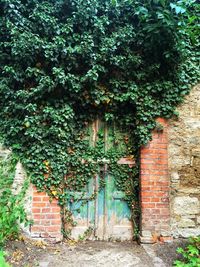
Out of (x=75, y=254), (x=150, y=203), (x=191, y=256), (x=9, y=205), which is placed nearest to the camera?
(x=191, y=256)

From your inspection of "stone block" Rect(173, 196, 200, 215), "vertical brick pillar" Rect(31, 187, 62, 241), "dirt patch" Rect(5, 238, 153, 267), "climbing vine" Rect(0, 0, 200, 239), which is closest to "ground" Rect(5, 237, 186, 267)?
"dirt patch" Rect(5, 238, 153, 267)

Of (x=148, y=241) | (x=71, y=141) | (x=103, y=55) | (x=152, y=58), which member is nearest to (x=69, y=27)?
(x=103, y=55)

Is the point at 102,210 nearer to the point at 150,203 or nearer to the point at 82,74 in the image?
the point at 150,203

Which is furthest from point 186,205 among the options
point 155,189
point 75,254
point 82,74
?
point 82,74

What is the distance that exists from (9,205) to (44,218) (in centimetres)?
49

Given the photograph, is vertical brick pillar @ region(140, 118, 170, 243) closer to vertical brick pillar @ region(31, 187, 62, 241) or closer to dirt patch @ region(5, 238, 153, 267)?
dirt patch @ region(5, 238, 153, 267)

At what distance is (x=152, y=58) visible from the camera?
3.76m

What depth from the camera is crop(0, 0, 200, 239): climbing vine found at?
3.44 meters

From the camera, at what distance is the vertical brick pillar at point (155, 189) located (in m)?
3.60

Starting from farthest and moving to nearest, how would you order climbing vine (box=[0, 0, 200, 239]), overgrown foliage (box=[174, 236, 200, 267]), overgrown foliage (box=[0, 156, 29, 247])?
climbing vine (box=[0, 0, 200, 239]) < overgrown foliage (box=[0, 156, 29, 247]) < overgrown foliage (box=[174, 236, 200, 267])

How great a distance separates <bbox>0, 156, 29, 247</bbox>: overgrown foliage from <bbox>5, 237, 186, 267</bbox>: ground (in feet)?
0.57

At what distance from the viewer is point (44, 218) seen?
11.4 ft

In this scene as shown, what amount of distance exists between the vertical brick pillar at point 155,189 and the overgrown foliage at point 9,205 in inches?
63.7

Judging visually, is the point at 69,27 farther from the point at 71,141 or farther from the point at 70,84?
the point at 71,141
